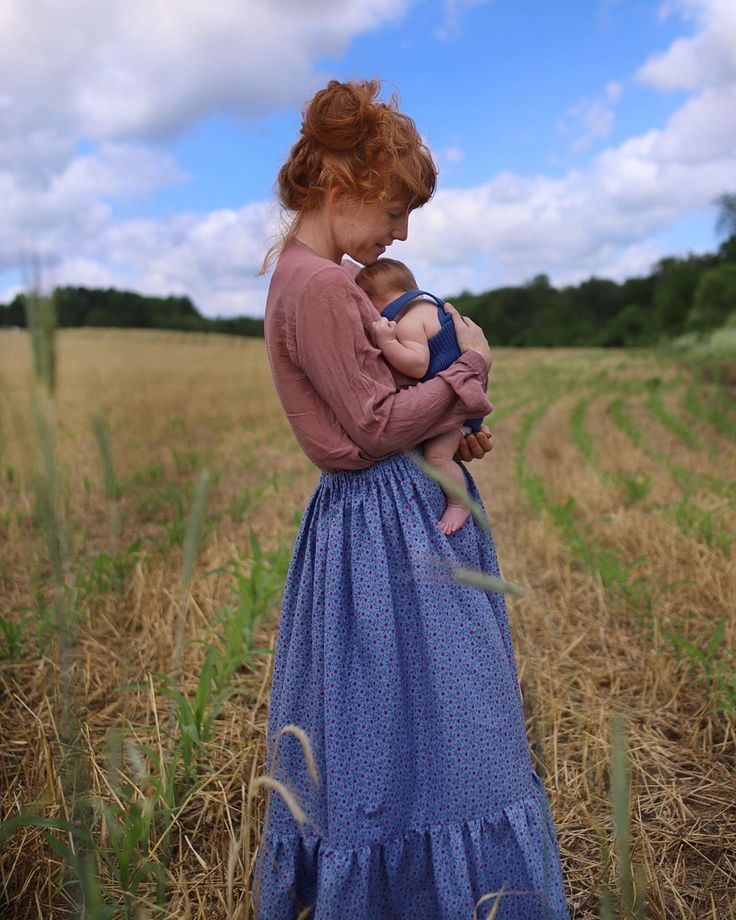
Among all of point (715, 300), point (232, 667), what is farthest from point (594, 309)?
point (232, 667)

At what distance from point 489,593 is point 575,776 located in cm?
92

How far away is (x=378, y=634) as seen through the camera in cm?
170

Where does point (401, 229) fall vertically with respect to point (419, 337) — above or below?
above

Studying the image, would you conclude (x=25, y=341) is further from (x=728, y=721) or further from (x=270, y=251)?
(x=728, y=721)

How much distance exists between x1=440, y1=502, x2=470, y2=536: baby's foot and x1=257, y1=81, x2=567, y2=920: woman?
2 centimetres

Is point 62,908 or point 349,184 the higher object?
point 349,184

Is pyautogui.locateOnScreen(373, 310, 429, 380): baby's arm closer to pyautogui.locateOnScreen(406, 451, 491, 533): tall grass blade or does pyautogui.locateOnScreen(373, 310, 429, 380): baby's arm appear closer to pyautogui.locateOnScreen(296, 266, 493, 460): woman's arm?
pyautogui.locateOnScreen(296, 266, 493, 460): woman's arm

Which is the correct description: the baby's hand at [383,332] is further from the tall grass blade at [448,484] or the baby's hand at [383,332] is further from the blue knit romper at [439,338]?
the tall grass blade at [448,484]

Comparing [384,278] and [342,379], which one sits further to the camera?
[384,278]

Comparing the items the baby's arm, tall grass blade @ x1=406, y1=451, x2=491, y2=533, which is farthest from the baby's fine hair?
tall grass blade @ x1=406, y1=451, x2=491, y2=533

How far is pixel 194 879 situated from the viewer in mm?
1979

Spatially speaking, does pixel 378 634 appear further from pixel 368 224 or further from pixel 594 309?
pixel 594 309

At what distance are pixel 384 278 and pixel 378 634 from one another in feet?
2.62

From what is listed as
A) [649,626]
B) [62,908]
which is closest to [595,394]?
[649,626]
